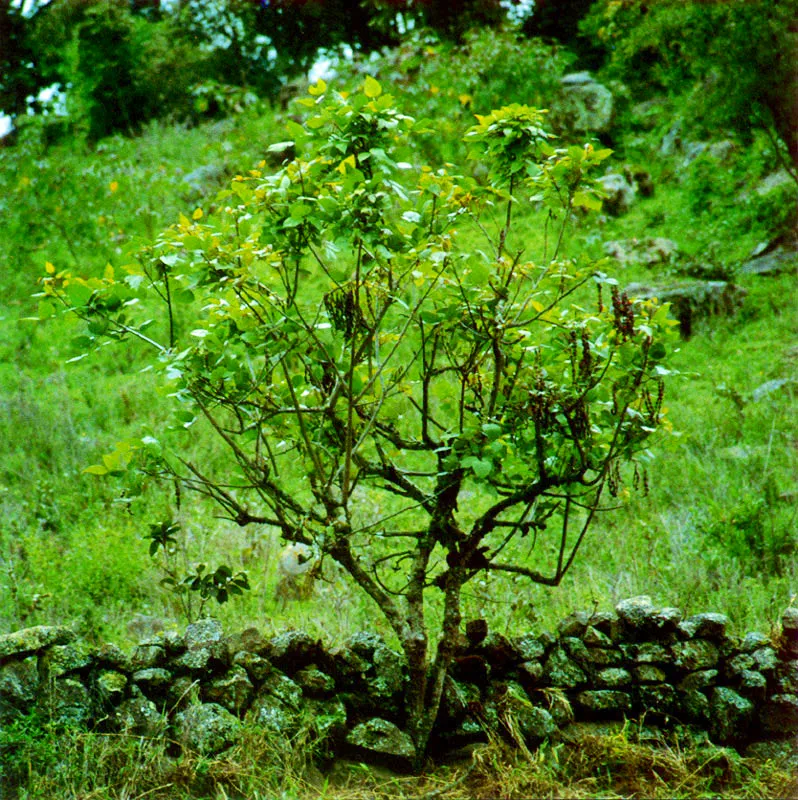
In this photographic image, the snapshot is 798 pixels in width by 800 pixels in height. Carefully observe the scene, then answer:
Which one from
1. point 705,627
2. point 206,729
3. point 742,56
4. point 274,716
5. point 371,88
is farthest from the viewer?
point 742,56

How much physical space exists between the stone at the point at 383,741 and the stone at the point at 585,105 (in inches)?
436

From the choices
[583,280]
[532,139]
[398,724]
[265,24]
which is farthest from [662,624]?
[265,24]

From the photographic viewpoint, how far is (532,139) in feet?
9.46

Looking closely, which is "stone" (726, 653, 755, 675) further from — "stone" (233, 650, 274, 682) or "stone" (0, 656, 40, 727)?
"stone" (0, 656, 40, 727)

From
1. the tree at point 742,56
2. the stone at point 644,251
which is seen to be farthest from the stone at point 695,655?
the tree at point 742,56

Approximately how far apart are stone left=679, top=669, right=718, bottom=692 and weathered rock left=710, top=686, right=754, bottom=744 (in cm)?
8

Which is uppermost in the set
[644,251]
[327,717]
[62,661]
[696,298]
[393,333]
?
[393,333]

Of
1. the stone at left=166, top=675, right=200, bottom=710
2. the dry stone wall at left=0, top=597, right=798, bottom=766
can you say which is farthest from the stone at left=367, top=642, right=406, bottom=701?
the stone at left=166, top=675, right=200, bottom=710

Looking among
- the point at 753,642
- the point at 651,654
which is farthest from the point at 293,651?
the point at 753,642

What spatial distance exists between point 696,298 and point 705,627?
5.40 meters

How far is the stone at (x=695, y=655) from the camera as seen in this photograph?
3.41 meters

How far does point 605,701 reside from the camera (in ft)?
11.0

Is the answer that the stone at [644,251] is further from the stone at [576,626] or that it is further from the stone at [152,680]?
the stone at [152,680]

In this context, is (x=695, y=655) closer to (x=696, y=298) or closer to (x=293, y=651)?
→ (x=293, y=651)
